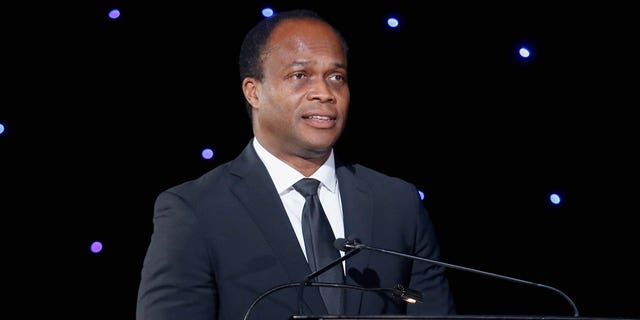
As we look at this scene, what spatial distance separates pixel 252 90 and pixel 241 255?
16.7 inches

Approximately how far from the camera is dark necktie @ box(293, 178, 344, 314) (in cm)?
170

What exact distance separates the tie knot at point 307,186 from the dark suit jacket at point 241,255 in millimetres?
63

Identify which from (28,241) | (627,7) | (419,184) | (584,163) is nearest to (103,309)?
(28,241)

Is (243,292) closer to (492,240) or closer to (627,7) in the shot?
(492,240)

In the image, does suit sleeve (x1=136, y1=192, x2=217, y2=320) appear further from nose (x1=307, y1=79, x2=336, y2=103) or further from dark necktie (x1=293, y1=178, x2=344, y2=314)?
nose (x1=307, y1=79, x2=336, y2=103)

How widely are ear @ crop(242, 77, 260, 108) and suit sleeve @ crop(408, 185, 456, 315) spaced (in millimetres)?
467

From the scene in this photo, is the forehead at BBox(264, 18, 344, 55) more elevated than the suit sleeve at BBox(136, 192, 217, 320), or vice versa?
the forehead at BBox(264, 18, 344, 55)

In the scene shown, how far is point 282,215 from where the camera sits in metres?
1.77

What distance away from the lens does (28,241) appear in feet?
7.32

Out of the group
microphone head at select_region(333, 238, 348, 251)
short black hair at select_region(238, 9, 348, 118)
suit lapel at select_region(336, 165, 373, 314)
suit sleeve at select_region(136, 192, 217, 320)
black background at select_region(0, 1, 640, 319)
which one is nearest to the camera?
microphone head at select_region(333, 238, 348, 251)

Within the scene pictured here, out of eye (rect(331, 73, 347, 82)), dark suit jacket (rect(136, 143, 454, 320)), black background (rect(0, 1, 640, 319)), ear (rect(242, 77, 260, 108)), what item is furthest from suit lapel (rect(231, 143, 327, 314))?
black background (rect(0, 1, 640, 319))

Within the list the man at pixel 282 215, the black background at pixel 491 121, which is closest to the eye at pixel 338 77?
the man at pixel 282 215

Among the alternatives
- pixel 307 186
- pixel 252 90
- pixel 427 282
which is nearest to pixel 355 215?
pixel 307 186

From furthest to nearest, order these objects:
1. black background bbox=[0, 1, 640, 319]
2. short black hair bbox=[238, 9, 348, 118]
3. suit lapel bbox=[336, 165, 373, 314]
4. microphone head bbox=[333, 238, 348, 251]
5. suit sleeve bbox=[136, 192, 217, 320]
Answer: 1. black background bbox=[0, 1, 640, 319]
2. short black hair bbox=[238, 9, 348, 118]
3. suit lapel bbox=[336, 165, 373, 314]
4. suit sleeve bbox=[136, 192, 217, 320]
5. microphone head bbox=[333, 238, 348, 251]
